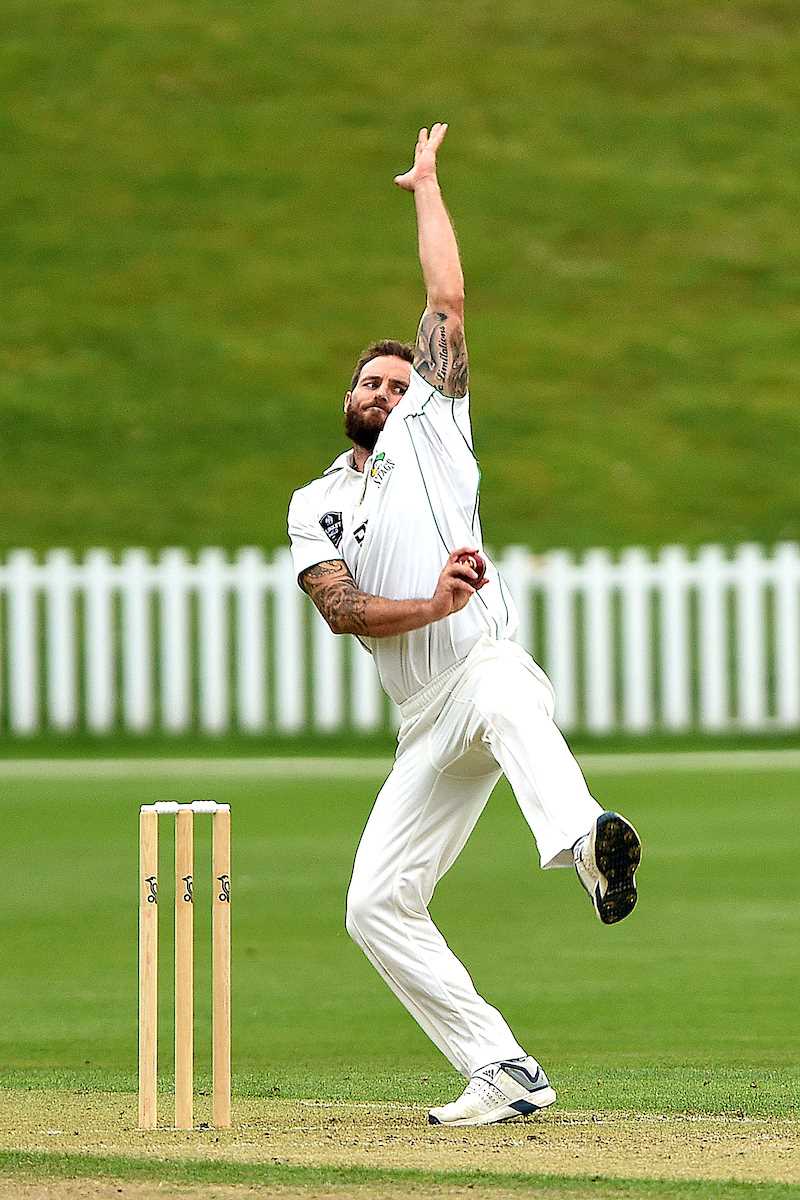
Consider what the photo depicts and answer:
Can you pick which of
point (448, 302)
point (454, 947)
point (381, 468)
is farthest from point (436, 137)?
point (454, 947)

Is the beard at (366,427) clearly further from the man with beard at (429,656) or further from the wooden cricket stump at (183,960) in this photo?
the wooden cricket stump at (183,960)

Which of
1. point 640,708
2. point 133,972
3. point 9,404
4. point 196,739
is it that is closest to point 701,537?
point 640,708

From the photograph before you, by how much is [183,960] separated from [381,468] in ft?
4.56

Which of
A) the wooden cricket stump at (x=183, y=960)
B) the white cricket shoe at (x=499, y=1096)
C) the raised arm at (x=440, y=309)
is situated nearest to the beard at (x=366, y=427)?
the raised arm at (x=440, y=309)

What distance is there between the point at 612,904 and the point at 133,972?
343 centimetres

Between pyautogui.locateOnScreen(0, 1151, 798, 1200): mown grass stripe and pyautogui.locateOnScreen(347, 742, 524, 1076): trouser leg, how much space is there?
764 millimetres

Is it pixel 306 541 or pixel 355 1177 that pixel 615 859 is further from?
pixel 306 541

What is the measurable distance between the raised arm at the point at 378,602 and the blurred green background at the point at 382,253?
12406 millimetres

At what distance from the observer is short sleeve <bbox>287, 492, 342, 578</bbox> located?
5.76 meters

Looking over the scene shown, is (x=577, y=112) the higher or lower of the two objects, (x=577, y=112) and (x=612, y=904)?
the higher

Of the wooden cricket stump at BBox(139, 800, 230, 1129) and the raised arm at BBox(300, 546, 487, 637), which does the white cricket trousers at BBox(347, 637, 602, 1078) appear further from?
the wooden cricket stump at BBox(139, 800, 230, 1129)

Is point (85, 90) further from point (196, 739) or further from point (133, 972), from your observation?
point (133, 972)

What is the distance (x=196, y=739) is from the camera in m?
15.4

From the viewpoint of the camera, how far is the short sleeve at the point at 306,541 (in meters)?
5.76
